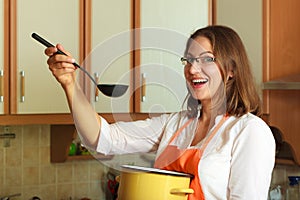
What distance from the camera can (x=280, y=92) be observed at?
8.08 ft

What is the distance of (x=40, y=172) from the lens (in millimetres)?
2436

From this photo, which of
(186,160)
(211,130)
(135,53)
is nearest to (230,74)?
(211,130)

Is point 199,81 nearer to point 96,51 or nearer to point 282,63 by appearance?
point 96,51

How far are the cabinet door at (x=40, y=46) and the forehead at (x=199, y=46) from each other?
28.2 inches

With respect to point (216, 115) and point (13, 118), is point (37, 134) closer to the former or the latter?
point (13, 118)

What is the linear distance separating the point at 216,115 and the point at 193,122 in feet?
0.29

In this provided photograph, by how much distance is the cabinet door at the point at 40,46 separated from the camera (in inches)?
81.0

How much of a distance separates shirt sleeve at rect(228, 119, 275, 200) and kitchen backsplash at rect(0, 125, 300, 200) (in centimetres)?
118

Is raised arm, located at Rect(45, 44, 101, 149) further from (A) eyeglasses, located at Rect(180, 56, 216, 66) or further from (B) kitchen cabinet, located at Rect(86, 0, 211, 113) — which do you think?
(B) kitchen cabinet, located at Rect(86, 0, 211, 113)

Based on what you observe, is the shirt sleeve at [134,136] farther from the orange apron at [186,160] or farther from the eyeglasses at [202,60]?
the eyeglasses at [202,60]

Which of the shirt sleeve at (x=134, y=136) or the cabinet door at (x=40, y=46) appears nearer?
the shirt sleeve at (x=134, y=136)

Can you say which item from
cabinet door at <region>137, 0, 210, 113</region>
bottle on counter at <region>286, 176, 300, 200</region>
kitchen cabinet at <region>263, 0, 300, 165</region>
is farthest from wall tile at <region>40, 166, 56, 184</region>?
bottle on counter at <region>286, 176, 300, 200</region>

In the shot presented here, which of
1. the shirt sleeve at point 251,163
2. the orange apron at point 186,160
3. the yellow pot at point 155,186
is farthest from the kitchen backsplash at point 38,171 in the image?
the shirt sleeve at point 251,163

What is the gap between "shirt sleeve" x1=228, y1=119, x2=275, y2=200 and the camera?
4.63ft
